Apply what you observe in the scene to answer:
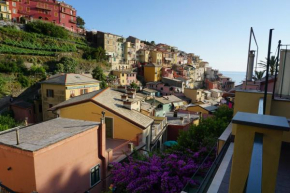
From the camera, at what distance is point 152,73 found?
201ft

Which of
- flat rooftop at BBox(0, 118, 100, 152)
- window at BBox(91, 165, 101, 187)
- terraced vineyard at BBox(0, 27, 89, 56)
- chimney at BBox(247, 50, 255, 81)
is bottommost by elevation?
window at BBox(91, 165, 101, 187)

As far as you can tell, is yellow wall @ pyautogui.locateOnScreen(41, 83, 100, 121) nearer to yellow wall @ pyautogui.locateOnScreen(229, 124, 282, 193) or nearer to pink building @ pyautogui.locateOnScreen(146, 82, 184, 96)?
yellow wall @ pyautogui.locateOnScreen(229, 124, 282, 193)

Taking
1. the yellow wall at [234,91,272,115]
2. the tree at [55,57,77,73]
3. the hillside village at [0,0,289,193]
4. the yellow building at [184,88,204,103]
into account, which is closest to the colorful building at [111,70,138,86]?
the hillside village at [0,0,289,193]

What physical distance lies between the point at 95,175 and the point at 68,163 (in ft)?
7.48

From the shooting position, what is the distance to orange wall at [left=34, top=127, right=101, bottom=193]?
7473 mm

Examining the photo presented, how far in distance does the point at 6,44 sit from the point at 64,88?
72.8 ft

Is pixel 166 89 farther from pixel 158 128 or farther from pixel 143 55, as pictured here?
pixel 158 128

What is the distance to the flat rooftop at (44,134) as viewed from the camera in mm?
7578

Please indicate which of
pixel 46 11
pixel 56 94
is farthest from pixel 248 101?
pixel 46 11

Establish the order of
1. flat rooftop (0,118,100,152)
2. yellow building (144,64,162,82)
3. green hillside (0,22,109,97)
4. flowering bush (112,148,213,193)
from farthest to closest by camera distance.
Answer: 1. yellow building (144,64,162,82)
2. green hillside (0,22,109,97)
3. flat rooftop (0,118,100,152)
4. flowering bush (112,148,213,193)

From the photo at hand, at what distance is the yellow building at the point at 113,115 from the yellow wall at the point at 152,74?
4572 cm

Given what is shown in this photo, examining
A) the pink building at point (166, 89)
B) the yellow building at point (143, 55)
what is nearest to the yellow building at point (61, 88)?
the pink building at point (166, 89)

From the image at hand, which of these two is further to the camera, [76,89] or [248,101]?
[76,89]

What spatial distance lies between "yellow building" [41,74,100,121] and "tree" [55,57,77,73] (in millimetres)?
13230
